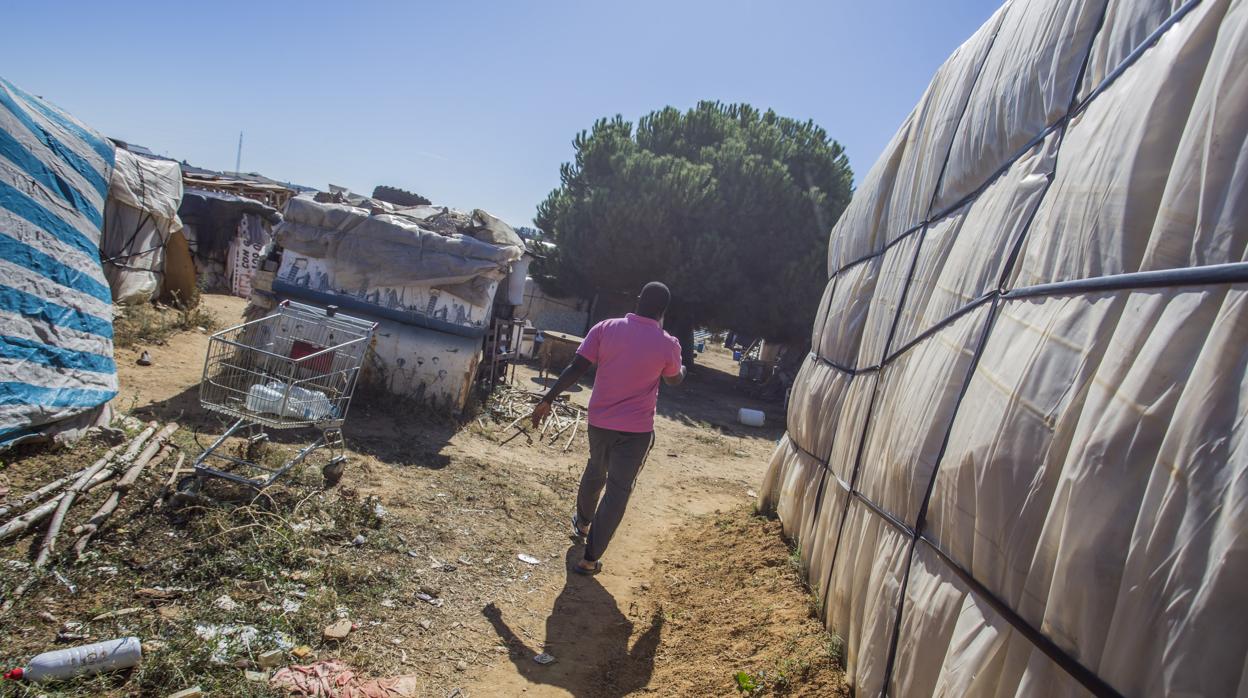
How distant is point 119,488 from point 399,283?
4336mm

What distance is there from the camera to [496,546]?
4.83 meters

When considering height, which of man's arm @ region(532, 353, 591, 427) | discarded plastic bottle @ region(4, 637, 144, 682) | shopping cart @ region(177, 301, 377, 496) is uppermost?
man's arm @ region(532, 353, 591, 427)

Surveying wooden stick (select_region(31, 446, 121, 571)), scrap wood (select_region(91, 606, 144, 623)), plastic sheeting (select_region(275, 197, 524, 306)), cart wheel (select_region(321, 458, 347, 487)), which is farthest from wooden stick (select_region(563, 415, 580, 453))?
scrap wood (select_region(91, 606, 144, 623))

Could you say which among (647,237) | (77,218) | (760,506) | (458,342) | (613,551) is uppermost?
(647,237)

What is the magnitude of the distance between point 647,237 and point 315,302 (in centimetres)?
961

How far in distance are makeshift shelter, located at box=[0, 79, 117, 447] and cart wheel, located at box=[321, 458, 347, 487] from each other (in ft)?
5.37

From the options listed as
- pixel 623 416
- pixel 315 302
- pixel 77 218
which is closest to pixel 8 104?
pixel 77 218

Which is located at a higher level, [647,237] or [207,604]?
[647,237]

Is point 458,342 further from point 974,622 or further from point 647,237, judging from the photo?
point 647,237

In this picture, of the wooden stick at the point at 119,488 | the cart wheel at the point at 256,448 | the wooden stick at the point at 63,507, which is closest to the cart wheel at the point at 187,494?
the wooden stick at the point at 119,488

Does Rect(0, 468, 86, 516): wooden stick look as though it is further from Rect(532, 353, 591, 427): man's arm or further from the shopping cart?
Rect(532, 353, 591, 427): man's arm

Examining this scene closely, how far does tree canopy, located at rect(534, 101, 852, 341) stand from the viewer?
16234 millimetres

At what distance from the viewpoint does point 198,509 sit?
3998mm

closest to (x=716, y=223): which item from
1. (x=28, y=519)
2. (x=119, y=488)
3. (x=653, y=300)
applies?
(x=653, y=300)
